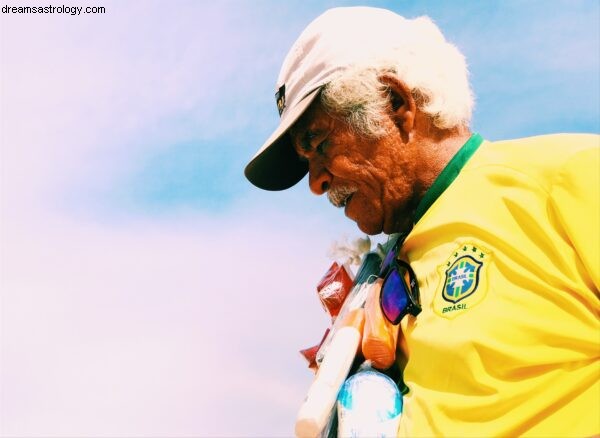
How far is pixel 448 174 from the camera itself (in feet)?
8.96

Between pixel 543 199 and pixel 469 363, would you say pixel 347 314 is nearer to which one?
pixel 469 363

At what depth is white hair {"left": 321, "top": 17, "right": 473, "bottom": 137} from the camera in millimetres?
2844

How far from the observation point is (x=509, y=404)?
7.32 feet

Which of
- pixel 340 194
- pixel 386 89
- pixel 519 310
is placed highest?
pixel 386 89

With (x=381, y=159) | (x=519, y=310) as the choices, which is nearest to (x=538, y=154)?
(x=519, y=310)

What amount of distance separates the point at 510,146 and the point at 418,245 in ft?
1.55

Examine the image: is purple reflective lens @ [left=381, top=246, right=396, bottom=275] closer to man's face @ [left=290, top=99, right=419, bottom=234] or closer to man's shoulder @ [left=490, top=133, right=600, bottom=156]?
man's face @ [left=290, top=99, right=419, bottom=234]

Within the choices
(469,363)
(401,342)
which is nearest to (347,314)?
(401,342)

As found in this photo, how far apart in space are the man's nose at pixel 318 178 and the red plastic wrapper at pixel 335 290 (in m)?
0.41

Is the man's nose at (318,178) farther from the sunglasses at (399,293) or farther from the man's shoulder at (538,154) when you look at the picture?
the man's shoulder at (538,154)

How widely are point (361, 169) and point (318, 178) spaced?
0.66ft

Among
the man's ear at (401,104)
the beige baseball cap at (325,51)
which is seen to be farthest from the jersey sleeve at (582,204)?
the beige baseball cap at (325,51)

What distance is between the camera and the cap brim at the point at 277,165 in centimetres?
305

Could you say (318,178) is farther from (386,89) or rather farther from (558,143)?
(558,143)
